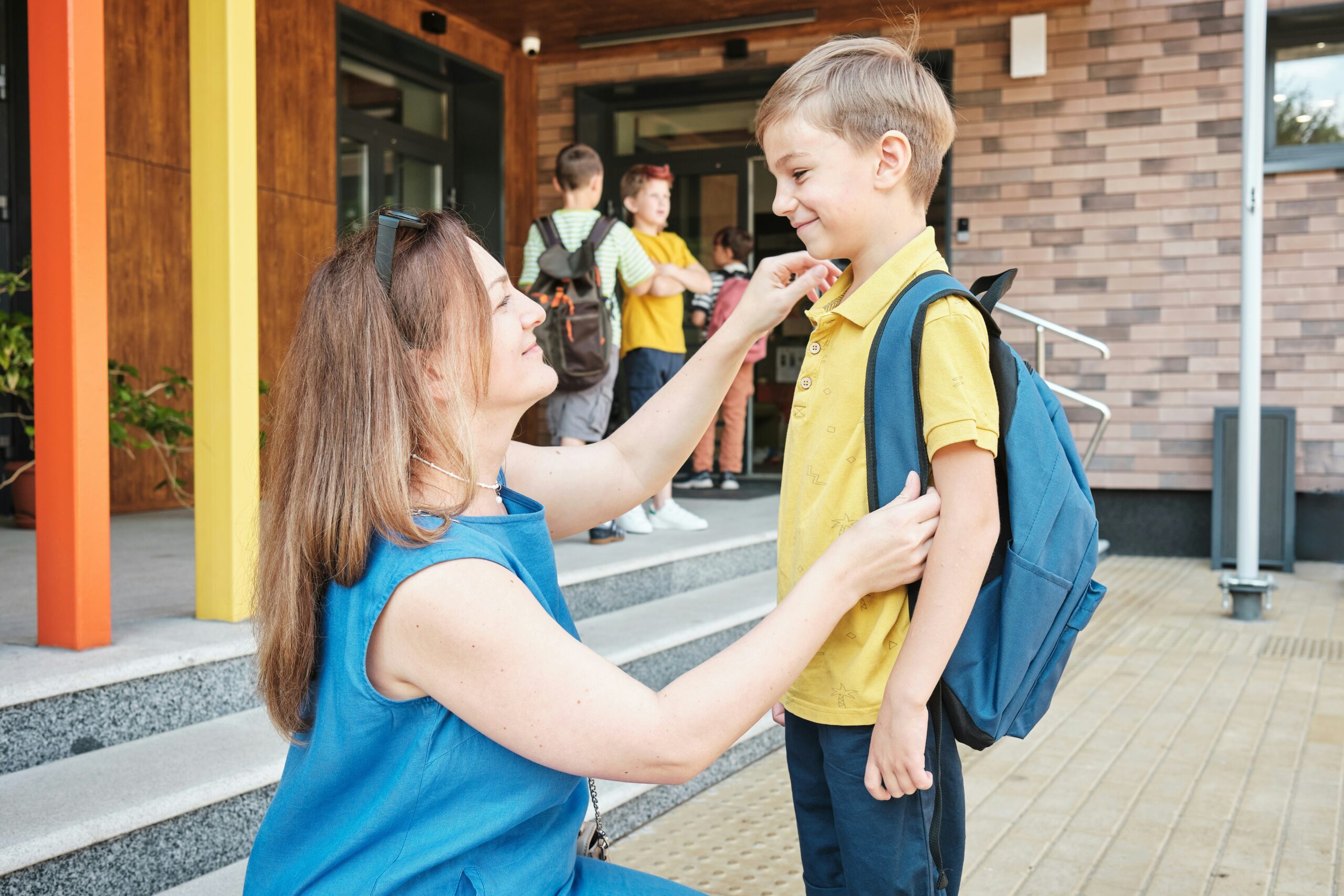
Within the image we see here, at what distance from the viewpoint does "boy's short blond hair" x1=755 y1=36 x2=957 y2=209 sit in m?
1.31

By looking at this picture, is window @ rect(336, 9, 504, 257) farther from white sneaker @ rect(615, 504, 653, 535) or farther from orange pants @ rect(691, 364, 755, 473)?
white sneaker @ rect(615, 504, 653, 535)

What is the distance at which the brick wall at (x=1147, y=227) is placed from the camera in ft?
22.0

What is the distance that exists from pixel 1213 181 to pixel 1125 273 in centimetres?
73

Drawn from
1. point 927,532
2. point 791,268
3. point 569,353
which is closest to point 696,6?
point 569,353

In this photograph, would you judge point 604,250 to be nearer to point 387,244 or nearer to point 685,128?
point 387,244

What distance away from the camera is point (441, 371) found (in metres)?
1.22

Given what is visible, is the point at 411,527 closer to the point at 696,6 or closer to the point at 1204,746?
the point at 1204,746

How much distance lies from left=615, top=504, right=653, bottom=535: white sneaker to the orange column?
2.46 meters

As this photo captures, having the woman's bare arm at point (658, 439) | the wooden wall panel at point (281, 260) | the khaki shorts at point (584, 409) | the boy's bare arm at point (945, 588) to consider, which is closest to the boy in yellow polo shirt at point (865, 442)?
the boy's bare arm at point (945, 588)

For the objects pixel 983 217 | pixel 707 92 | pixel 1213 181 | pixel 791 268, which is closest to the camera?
pixel 791 268

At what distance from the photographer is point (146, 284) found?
5.64 metres

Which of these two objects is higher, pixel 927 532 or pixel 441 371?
pixel 441 371

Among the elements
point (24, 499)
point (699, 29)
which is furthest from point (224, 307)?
point (699, 29)

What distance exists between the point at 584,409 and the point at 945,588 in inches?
139
